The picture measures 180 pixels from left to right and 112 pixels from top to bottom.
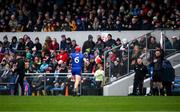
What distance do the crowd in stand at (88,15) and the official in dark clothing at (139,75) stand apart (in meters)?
3.64

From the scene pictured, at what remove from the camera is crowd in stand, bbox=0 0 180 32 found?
30766 millimetres

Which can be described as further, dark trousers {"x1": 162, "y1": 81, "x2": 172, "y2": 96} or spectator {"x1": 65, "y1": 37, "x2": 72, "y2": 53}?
spectator {"x1": 65, "y1": 37, "x2": 72, "y2": 53}

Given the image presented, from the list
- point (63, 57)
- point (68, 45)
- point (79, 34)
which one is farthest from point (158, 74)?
point (79, 34)

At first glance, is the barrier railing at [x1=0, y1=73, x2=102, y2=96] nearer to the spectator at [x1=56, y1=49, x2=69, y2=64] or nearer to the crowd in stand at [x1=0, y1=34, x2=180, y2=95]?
the crowd in stand at [x1=0, y1=34, x2=180, y2=95]

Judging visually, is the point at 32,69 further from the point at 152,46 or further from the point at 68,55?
the point at 152,46

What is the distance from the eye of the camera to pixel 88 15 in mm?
32219

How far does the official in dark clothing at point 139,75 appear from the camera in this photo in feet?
88.3

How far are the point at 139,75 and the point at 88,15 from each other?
641 cm

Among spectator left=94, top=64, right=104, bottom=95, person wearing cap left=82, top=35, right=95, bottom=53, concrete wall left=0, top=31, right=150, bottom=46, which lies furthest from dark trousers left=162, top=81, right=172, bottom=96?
person wearing cap left=82, top=35, right=95, bottom=53

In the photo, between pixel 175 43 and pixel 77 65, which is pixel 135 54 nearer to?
pixel 175 43

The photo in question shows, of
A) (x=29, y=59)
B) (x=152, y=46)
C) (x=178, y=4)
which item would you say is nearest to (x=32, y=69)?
(x=29, y=59)

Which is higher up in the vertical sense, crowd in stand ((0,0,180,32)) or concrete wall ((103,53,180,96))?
crowd in stand ((0,0,180,32))

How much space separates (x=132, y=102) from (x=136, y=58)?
22.3ft

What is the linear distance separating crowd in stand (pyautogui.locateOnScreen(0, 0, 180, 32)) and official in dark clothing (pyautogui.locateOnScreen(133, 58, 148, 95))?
3.64 meters
